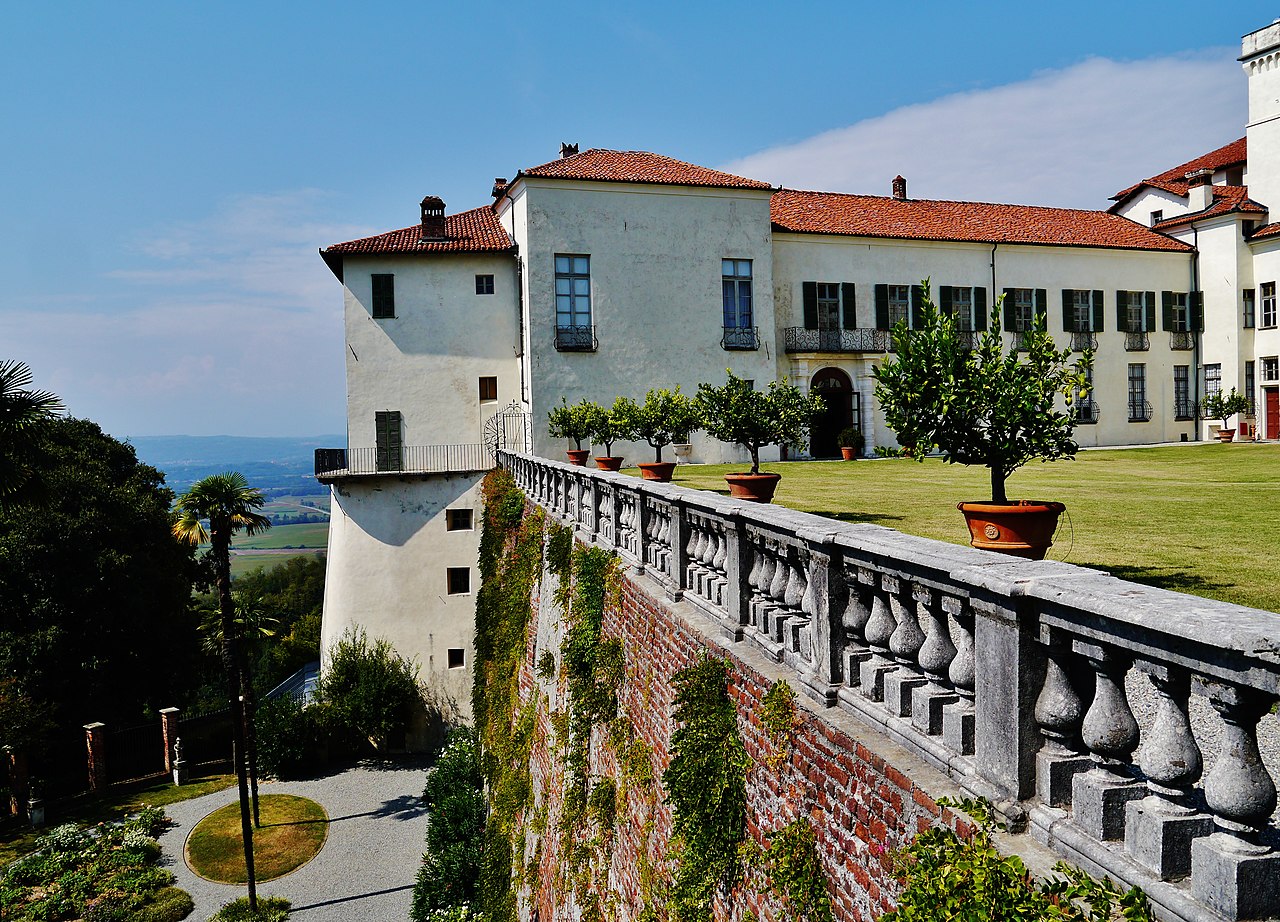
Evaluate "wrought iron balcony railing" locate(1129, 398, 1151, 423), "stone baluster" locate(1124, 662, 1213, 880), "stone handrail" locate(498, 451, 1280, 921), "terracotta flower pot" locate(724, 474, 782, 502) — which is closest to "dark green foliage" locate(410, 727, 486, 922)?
"terracotta flower pot" locate(724, 474, 782, 502)

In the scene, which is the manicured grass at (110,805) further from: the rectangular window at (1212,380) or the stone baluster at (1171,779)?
the rectangular window at (1212,380)

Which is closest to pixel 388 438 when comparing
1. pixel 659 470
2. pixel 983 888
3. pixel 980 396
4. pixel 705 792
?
pixel 659 470

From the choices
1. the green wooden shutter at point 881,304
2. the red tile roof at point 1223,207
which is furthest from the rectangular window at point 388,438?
the red tile roof at point 1223,207

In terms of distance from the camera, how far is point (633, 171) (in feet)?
94.8

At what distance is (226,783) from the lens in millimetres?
27516

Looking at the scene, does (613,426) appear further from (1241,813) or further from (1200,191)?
(1200,191)

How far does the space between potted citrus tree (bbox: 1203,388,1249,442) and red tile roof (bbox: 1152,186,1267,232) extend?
25.0ft

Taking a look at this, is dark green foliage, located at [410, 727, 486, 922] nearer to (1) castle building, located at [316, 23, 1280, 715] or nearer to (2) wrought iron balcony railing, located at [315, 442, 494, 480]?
(1) castle building, located at [316, 23, 1280, 715]

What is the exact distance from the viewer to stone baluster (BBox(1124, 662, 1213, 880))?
1991mm

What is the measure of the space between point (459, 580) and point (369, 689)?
454cm

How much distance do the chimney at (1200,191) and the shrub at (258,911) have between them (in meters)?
43.6

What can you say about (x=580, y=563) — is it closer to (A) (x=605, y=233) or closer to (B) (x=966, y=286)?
(A) (x=605, y=233)

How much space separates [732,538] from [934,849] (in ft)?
8.60

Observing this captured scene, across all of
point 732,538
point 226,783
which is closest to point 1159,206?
point 732,538
